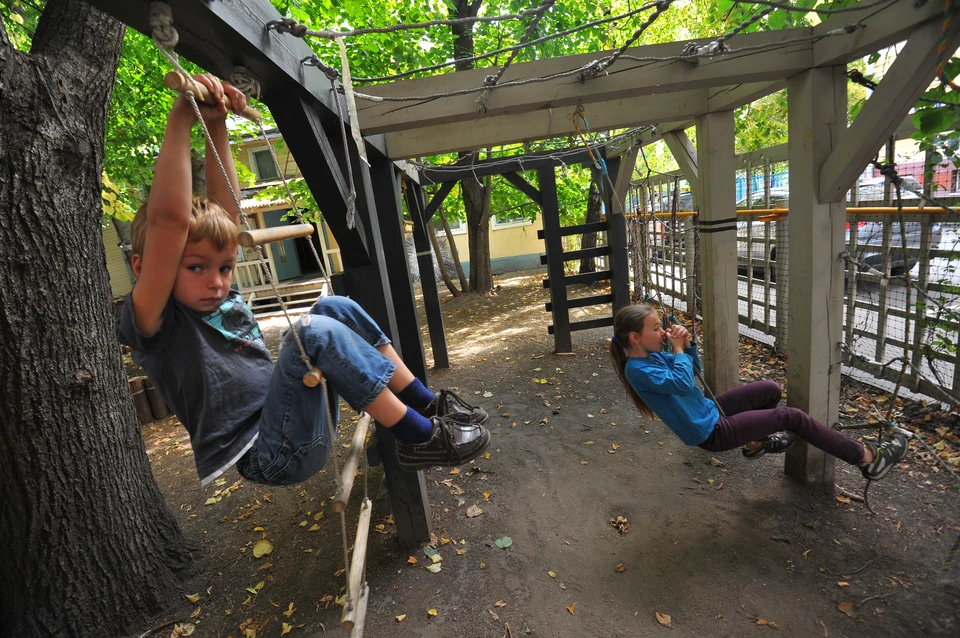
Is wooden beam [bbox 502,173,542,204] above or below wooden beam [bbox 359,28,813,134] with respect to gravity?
below

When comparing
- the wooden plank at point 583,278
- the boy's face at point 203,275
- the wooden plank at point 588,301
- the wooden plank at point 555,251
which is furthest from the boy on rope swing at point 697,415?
the wooden plank at point 588,301

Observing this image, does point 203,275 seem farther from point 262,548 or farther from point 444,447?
point 262,548

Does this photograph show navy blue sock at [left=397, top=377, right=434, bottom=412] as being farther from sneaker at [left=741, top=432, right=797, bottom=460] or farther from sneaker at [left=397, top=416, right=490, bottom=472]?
sneaker at [left=741, top=432, right=797, bottom=460]

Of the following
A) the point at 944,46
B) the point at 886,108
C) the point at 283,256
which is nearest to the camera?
the point at 944,46

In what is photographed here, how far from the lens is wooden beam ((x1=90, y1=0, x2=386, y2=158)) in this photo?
121 centimetres

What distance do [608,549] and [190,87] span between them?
284cm

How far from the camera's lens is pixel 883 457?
2.59 metres

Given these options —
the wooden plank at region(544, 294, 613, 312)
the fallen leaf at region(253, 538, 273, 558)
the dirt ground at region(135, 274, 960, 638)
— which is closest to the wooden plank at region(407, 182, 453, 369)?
the wooden plank at region(544, 294, 613, 312)

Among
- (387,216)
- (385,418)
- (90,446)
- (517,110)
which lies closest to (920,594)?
(385,418)

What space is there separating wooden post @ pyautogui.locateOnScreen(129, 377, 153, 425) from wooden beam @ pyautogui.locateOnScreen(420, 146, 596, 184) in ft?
13.8

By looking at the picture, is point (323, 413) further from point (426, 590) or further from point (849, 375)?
point (849, 375)

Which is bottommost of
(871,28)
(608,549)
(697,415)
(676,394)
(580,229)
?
(608,549)

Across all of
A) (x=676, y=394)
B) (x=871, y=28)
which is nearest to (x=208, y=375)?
(x=676, y=394)

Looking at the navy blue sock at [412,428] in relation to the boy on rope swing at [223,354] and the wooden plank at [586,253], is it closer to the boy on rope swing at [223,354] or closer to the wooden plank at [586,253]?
the boy on rope swing at [223,354]
